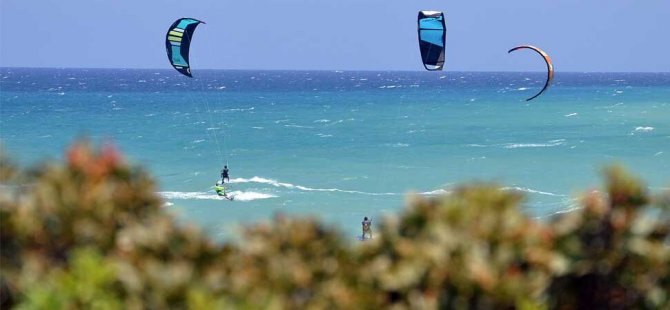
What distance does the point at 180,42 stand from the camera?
25.3 metres

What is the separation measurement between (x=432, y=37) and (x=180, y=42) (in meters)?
7.68

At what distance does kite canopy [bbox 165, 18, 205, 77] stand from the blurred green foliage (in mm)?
19210

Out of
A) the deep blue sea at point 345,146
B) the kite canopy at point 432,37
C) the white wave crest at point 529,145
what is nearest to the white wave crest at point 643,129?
the deep blue sea at point 345,146

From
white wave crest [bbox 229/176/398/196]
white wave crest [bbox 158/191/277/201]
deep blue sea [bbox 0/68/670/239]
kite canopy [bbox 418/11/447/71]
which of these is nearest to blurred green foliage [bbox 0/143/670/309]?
deep blue sea [bbox 0/68/670/239]

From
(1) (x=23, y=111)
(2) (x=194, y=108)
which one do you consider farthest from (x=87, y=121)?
(2) (x=194, y=108)

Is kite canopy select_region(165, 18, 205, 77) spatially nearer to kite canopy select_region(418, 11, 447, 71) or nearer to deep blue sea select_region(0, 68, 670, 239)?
deep blue sea select_region(0, 68, 670, 239)

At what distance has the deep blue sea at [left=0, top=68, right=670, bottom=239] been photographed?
32.3 metres

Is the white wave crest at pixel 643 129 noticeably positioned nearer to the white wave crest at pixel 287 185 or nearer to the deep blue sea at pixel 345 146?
the deep blue sea at pixel 345 146

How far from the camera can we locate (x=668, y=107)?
300ft

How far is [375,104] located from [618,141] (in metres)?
44.0

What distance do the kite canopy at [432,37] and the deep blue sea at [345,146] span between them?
463 cm

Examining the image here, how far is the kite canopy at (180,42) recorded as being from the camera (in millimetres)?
24891

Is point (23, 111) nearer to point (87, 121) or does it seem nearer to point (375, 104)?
point (87, 121)

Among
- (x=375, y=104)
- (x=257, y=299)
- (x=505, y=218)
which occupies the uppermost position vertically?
(x=505, y=218)
